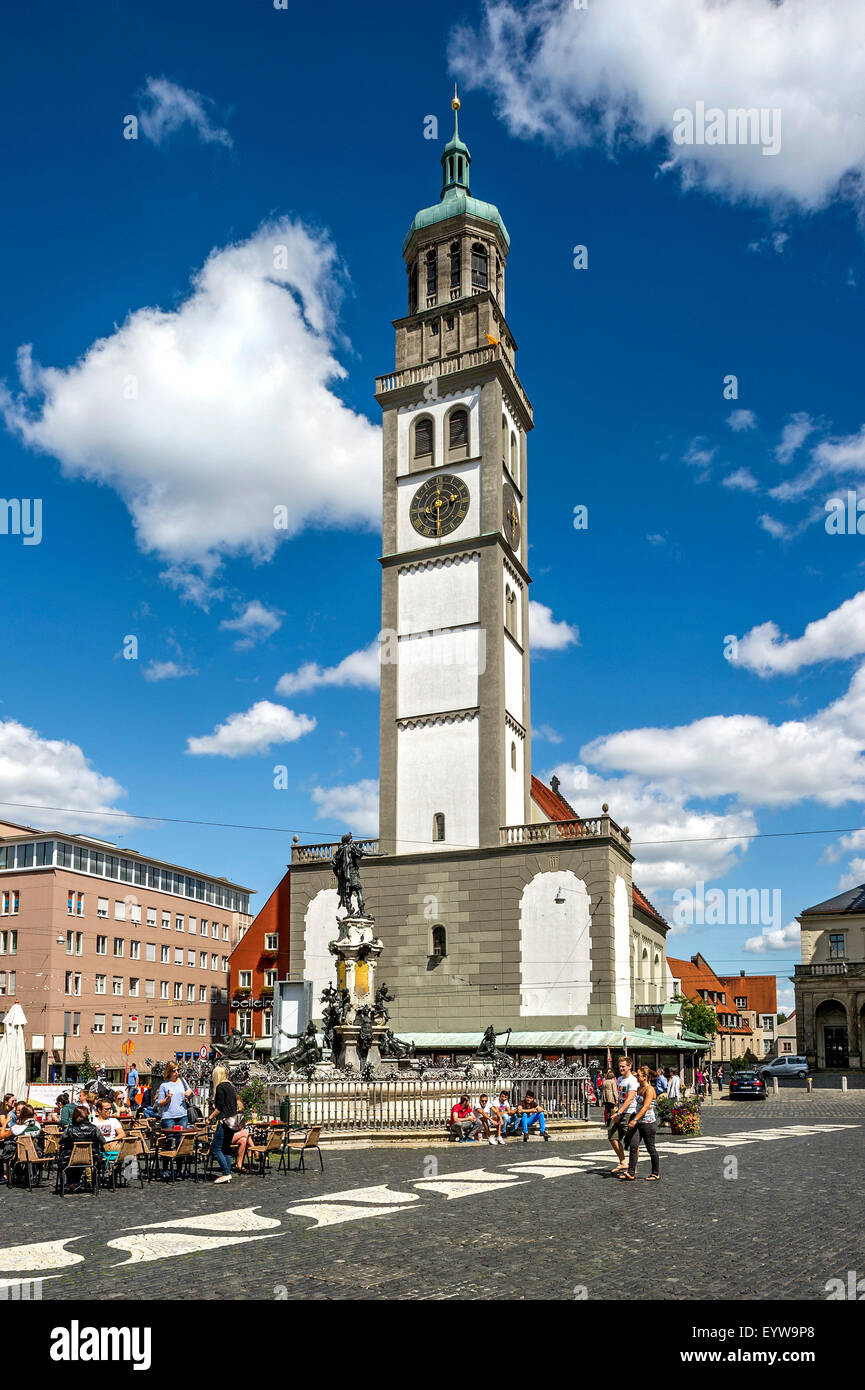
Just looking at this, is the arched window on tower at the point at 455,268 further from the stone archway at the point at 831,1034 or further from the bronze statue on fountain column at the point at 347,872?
the stone archway at the point at 831,1034

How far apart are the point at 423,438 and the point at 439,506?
3.80 meters

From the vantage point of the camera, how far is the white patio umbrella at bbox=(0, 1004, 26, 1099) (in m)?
26.6

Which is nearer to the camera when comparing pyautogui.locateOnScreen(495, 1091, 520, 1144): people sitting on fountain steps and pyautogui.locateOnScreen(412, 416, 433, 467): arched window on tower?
pyautogui.locateOnScreen(495, 1091, 520, 1144): people sitting on fountain steps

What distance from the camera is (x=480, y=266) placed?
54812mm

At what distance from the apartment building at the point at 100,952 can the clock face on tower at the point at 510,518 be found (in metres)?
35.6

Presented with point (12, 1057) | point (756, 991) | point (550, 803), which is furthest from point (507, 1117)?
point (756, 991)

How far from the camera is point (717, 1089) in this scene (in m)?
59.3

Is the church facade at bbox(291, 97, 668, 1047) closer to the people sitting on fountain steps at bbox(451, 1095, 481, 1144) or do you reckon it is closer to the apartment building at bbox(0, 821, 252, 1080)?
the people sitting on fountain steps at bbox(451, 1095, 481, 1144)

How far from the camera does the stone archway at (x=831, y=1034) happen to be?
77062 mm

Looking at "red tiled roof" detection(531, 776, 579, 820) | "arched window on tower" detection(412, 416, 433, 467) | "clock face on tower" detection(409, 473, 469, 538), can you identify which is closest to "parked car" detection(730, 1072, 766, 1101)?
"red tiled roof" detection(531, 776, 579, 820)

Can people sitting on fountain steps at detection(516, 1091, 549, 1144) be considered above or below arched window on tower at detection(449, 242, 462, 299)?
below

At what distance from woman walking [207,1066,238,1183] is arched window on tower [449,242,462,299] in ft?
143
